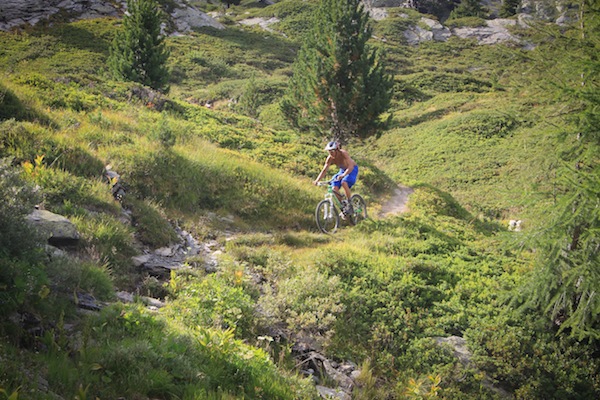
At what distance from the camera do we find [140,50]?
2634 centimetres

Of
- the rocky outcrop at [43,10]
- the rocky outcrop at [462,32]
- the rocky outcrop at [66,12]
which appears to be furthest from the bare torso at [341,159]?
the rocky outcrop at [462,32]

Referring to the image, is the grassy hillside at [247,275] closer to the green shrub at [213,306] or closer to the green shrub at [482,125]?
the green shrub at [213,306]

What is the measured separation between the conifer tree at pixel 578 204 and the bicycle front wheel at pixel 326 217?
17.7 feet

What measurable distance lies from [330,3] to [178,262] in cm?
1920

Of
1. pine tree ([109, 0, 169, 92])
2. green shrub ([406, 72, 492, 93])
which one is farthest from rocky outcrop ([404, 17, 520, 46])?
pine tree ([109, 0, 169, 92])

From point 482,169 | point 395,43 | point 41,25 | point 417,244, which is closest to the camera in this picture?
point 417,244

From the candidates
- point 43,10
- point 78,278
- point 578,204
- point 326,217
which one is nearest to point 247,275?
point 78,278

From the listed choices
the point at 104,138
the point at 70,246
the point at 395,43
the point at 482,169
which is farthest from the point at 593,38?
the point at 395,43

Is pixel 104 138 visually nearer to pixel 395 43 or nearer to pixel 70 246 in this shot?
pixel 70 246

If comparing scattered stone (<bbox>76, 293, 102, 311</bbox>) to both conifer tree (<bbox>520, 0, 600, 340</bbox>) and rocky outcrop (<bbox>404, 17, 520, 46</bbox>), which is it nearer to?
conifer tree (<bbox>520, 0, 600, 340</bbox>)

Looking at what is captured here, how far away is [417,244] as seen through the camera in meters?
10.5

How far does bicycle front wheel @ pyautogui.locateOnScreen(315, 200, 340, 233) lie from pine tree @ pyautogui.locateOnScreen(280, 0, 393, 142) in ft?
33.0

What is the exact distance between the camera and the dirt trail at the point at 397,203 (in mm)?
15070

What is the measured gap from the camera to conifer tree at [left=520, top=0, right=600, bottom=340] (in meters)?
6.00
